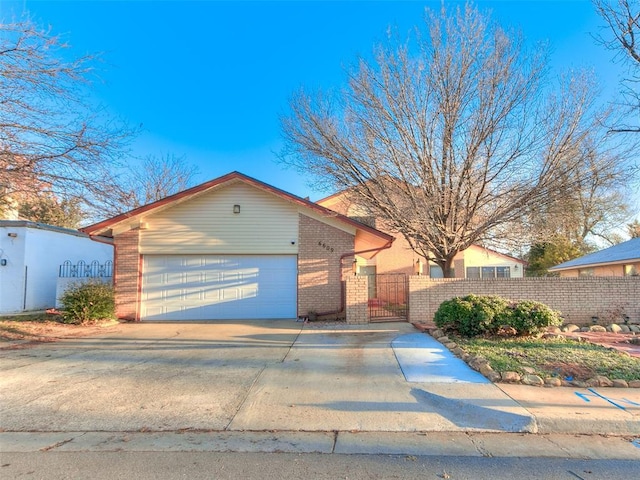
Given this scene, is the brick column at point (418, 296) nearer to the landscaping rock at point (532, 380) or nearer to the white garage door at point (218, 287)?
the white garage door at point (218, 287)

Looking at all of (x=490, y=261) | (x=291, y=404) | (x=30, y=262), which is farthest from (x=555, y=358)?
(x=490, y=261)

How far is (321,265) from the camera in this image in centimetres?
1398

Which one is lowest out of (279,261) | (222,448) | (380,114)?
(222,448)

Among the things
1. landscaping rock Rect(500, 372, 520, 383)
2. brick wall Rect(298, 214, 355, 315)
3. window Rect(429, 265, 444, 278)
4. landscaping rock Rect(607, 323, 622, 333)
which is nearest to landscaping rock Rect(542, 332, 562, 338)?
landscaping rock Rect(607, 323, 622, 333)

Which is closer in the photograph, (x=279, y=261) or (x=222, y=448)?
(x=222, y=448)

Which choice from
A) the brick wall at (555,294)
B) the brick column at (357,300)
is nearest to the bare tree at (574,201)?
the brick wall at (555,294)

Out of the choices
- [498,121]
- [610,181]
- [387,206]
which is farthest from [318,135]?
[610,181]

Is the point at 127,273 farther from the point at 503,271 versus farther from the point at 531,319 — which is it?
the point at 503,271

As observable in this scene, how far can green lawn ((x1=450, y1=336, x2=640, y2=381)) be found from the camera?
648 cm

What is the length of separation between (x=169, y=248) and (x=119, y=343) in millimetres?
4671

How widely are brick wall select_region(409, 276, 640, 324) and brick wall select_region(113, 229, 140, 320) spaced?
9.21 m

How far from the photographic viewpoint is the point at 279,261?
14.2 meters

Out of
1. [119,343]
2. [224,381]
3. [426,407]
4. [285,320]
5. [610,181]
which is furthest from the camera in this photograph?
[285,320]

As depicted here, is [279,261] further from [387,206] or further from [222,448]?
[222,448]
